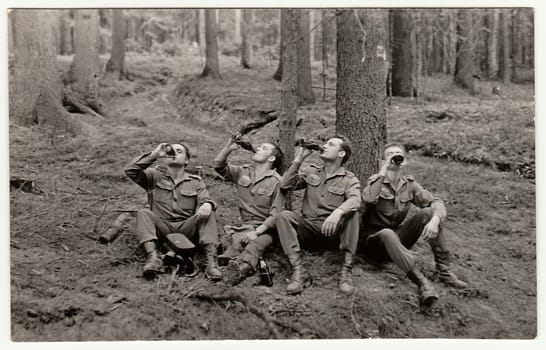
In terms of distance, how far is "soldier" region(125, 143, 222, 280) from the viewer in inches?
195

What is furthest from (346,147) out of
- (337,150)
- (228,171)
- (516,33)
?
(516,33)

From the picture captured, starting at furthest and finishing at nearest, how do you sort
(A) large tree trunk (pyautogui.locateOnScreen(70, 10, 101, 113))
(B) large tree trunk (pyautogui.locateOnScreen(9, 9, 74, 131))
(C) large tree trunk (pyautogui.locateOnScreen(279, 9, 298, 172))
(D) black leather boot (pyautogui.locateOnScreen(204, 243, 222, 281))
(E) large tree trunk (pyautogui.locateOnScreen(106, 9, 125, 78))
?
(E) large tree trunk (pyautogui.locateOnScreen(106, 9, 125, 78)) → (A) large tree trunk (pyautogui.locateOnScreen(70, 10, 101, 113)) → (B) large tree trunk (pyautogui.locateOnScreen(9, 9, 74, 131)) → (C) large tree trunk (pyautogui.locateOnScreen(279, 9, 298, 172)) → (D) black leather boot (pyautogui.locateOnScreen(204, 243, 222, 281))

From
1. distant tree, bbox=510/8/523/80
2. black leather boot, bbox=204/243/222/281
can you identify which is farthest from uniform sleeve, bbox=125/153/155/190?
distant tree, bbox=510/8/523/80

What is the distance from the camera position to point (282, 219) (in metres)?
4.93

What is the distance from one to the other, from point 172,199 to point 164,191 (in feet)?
0.36

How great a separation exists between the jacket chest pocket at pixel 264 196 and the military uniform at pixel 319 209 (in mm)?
187

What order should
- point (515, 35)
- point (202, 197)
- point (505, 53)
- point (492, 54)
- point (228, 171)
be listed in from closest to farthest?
point (202, 197) < point (228, 171) < point (515, 35) < point (505, 53) < point (492, 54)

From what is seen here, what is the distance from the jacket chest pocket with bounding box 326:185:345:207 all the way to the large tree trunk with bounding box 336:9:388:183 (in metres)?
0.69

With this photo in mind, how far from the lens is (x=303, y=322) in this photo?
4.63 metres

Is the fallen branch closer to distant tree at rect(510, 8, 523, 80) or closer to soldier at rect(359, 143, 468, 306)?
soldier at rect(359, 143, 468, 306)

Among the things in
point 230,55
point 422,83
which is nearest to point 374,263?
point 422,83

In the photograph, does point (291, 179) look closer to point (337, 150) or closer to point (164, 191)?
point (337, 150)

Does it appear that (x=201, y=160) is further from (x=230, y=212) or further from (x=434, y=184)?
(x=434, y=184)

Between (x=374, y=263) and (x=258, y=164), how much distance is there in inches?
58.4
